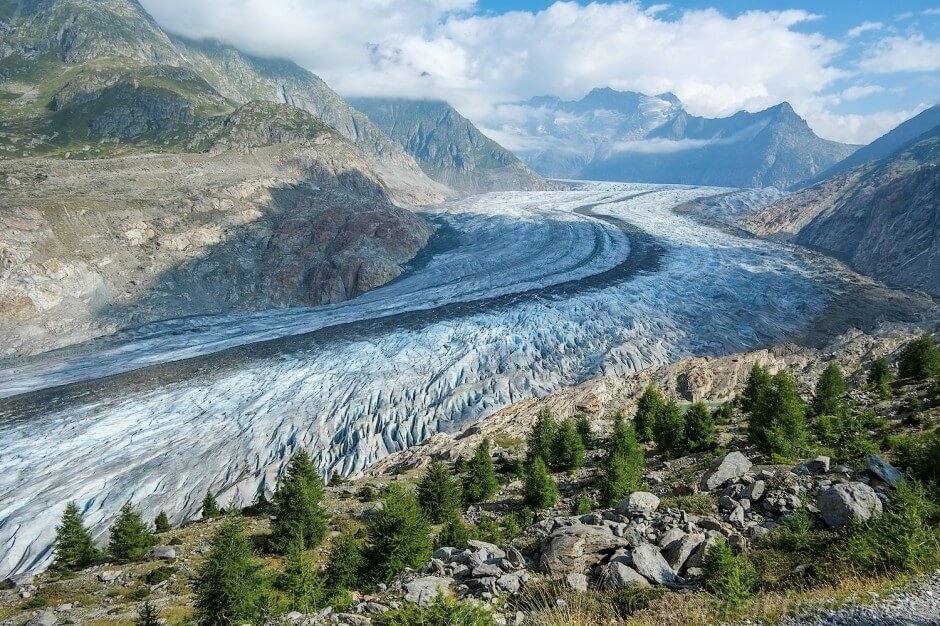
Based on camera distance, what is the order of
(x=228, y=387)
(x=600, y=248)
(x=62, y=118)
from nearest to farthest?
(x=228, y=387) → (x=600, y=248) → (x=62, y=118)

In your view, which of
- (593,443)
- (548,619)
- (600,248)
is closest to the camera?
(548,619)

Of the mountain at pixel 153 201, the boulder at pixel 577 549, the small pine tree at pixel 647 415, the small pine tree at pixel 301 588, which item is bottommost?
the small pine tree at pixel 647 415

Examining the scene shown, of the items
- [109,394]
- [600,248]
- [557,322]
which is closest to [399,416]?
[557,322]

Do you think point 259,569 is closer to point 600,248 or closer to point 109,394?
point 109,394

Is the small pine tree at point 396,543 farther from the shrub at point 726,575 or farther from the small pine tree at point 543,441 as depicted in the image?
the small pine tree at point 543,441

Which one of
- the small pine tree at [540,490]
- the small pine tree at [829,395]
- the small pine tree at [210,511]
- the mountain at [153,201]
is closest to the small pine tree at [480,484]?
the small pine tree at [540,490]
